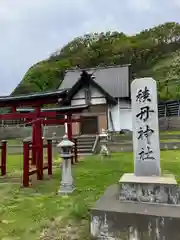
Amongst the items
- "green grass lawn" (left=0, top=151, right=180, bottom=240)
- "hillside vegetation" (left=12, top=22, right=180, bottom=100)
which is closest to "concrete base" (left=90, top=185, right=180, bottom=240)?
"green grass lawn" (left=0, top=151, right=180, bottom=240)

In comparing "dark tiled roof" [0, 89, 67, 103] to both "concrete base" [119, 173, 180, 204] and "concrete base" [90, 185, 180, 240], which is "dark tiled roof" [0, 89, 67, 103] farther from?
"concrete base" [90, 185, 180, 240]

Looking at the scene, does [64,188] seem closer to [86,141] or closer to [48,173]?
[48,173]

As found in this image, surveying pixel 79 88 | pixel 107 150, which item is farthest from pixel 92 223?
pixel 79 88

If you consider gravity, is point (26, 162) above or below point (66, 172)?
above

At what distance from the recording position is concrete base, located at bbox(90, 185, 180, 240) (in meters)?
3.40

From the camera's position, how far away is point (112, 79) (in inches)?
885

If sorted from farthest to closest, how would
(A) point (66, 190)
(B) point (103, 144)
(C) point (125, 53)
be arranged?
(C) point (125, 53)
(B) point (103, 144)
(A) point (66, 190)

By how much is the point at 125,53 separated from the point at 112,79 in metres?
19.9

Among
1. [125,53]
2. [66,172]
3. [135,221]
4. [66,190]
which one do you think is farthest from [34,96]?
[125,53]

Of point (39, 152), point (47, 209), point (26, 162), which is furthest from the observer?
point (39, 152)

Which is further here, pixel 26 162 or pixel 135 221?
pixel 26 162

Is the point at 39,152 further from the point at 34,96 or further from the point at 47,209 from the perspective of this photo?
the point at 47,209

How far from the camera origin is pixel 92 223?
379 cm

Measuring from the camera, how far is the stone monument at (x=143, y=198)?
3.47m
